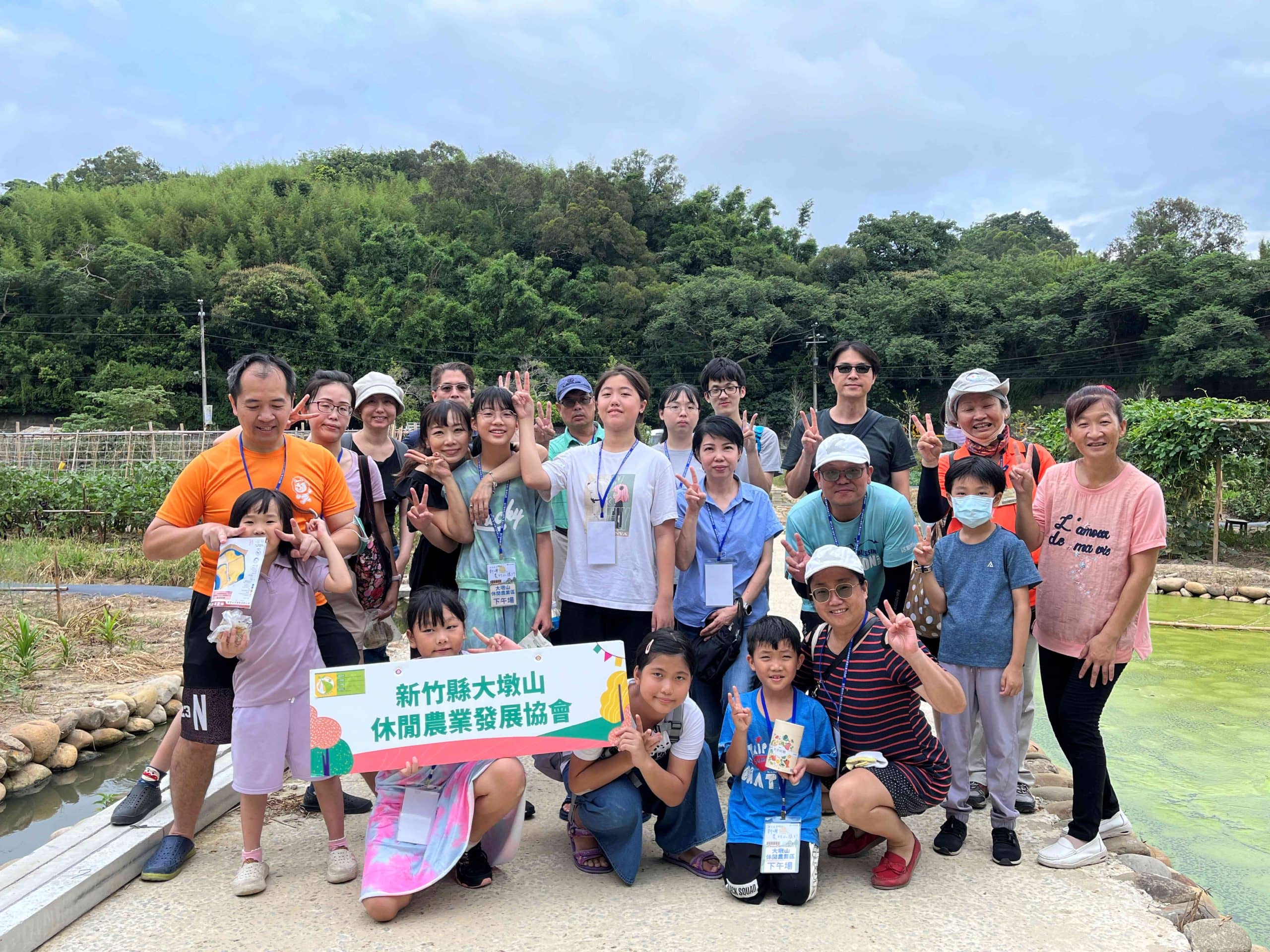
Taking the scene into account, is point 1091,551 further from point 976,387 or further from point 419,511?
point 419,511

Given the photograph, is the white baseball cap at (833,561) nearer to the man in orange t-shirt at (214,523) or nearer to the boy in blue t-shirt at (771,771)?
the boy in blue t-shirt at (771,771)

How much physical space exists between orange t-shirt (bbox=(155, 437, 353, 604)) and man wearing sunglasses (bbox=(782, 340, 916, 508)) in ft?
6.21

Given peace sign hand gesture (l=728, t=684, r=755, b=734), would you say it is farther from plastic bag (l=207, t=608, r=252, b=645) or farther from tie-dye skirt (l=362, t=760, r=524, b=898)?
plastic bag (l=207, t=608, r=252, b=645)

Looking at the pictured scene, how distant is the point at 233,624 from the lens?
2.70 m

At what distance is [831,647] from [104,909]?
253 cm

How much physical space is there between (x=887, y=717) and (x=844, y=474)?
2.91 ft

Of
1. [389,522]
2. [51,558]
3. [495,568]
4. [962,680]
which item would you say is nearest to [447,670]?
[495,568]

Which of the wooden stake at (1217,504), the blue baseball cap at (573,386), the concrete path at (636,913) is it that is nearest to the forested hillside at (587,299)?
the wooden stake at (1217,504)

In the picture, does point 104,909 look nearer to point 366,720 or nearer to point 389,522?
point 366,720

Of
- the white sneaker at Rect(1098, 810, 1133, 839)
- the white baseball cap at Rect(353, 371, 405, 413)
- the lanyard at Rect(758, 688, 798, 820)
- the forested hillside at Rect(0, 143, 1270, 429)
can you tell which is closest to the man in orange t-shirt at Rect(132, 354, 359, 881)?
the white baseball cap at Rect(353, 371, 405, 413)

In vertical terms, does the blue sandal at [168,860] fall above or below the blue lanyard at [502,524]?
below

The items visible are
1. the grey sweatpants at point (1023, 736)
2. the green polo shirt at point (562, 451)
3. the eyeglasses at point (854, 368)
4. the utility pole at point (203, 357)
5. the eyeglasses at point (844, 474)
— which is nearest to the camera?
the eyeglasses at point (844, 474)

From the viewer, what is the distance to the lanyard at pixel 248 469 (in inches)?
118

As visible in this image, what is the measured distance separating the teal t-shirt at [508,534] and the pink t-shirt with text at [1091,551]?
194cm
